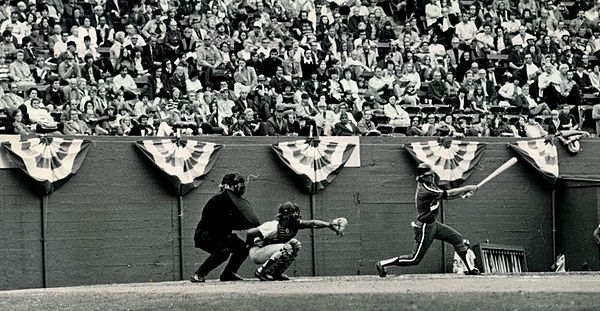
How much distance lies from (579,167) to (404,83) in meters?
4.48

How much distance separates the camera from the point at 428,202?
19.1m

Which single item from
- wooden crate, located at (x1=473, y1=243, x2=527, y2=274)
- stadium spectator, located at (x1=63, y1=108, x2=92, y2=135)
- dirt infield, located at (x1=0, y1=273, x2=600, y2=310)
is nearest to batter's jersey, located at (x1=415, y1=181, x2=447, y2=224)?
dirt infield, located at (x1=0, y1=273, x2=600, y2=310)

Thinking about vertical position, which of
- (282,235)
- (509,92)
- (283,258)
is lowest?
(283,258)

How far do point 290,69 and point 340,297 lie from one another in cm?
1487

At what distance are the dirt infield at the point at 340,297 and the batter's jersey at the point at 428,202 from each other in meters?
1.71

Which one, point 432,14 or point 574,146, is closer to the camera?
point 574,146

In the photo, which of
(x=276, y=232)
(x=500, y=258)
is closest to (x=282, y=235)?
(x=276, y=232)

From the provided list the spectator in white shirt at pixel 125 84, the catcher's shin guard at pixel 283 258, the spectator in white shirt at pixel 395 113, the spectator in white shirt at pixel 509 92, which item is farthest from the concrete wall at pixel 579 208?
the catcher's shin guard at pixel 283 258

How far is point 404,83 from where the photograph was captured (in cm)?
2930

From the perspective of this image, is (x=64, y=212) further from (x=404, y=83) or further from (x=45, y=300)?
(x=404, y=83)

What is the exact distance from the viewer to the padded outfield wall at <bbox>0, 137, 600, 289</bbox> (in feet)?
75.7

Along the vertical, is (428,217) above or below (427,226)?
above

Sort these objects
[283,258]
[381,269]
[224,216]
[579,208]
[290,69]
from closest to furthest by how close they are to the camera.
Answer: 1. [283,258]
2. [224,216]
3. [381,269]
4. [579,208]
5. [290,69]

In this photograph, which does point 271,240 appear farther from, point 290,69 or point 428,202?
point 290,69
